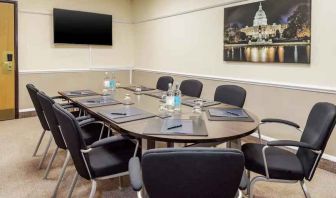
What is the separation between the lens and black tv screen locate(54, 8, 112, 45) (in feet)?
17.5

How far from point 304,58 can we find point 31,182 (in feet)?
10.2

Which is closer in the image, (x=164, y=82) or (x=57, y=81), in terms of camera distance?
(x=164, y=82)

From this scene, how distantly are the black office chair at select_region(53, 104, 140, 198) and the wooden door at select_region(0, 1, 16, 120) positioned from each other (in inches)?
145

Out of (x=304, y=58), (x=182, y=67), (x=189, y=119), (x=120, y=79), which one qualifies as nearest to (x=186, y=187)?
(x=189, y=119)

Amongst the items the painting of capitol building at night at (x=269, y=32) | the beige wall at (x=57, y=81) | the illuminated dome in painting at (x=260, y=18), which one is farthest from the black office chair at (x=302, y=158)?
the beige wall at (x=57, y=81)

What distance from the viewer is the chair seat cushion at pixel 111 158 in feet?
6.12

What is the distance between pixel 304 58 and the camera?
10.2ft

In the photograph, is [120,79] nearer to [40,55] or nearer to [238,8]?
[40,55]

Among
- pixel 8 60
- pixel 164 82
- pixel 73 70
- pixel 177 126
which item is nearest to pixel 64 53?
pixel 73 70

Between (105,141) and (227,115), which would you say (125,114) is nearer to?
(105,141)

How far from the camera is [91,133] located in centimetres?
270

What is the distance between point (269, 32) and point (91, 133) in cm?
241

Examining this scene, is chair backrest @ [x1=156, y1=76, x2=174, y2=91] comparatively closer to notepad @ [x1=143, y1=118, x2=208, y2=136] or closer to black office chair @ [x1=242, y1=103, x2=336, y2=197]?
notepad @ [x1=143, y1=118, x2=208, y2=136]

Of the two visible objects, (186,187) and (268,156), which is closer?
(186,187)
